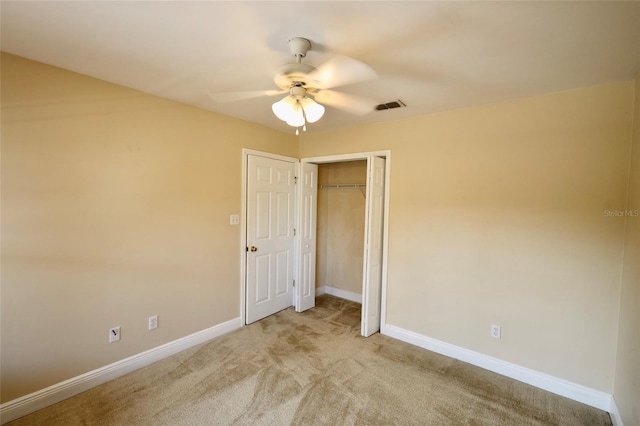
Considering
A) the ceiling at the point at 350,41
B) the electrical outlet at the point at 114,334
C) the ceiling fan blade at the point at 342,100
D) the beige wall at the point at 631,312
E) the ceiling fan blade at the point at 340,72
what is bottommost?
the electrical outlet at the point at 114,334

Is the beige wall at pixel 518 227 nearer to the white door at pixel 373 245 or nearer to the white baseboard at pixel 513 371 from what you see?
the white baseboard at pixel 513 371

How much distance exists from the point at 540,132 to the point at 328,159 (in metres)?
2.17

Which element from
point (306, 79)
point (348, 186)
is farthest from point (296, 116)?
point (348, 186)

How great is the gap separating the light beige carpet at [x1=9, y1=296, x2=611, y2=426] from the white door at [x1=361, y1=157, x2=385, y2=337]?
343 mm

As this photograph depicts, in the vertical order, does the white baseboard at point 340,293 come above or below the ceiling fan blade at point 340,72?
below

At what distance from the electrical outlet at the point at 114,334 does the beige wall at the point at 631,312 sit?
3.63 m

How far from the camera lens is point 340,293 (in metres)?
4.57

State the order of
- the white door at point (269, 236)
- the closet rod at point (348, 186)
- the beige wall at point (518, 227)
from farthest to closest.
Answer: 1. the closet rod at point (348, 186)
2. the white door at point (269, 236)
3. the beige wall at point (518, 227)

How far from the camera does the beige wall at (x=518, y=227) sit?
213 centimetres

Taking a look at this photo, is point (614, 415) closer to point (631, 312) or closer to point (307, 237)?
point (631, 312)

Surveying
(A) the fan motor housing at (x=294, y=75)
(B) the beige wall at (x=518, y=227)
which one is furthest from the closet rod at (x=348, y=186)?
(A) the fan motor housing at (x=294, y=75)

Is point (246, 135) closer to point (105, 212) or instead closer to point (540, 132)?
point (105, 212)

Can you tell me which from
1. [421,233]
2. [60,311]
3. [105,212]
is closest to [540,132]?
[421,233]

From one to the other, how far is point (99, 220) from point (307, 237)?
93.7 inches
